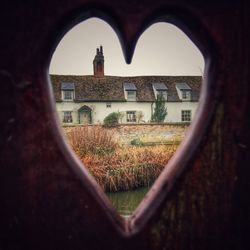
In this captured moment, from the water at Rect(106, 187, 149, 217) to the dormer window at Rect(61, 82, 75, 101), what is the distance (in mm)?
18787

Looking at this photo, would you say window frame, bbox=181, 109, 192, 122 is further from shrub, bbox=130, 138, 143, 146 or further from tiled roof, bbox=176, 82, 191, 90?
shrub, bbox=130, 138, 143, 146

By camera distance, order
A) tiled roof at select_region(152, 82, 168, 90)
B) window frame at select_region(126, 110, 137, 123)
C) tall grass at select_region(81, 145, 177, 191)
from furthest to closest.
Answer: tiled roof at select_region(152, 82, 168, 90)
window frame at select_region(126, 110, 137, 123)
tall grass at select_region(81, 145, 177, 191)

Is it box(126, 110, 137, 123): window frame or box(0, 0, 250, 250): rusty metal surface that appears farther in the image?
box(126, 110, 137, 123): window frame

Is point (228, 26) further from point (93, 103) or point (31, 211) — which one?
point (93, 103)

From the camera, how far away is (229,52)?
378 millimetres

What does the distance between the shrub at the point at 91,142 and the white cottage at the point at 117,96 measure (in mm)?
14284

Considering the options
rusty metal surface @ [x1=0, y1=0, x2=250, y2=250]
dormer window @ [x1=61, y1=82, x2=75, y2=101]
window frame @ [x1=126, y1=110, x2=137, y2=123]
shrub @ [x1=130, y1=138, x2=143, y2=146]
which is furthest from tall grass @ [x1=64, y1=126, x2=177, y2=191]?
window frame @ [x1=126, y1=110, x2=137, y2=123]

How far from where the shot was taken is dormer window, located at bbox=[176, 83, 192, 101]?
26.9m

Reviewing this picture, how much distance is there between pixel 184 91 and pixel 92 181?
90.0 feet

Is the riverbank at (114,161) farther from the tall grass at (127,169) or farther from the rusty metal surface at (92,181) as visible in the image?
the rusty metal surface at (92,181)

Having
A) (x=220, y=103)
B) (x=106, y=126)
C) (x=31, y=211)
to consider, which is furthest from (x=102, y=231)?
(x=106, y=126)

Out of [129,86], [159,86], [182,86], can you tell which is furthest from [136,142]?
[182,86]

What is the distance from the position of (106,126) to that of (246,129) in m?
18.3

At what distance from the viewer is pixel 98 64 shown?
2734 cm
